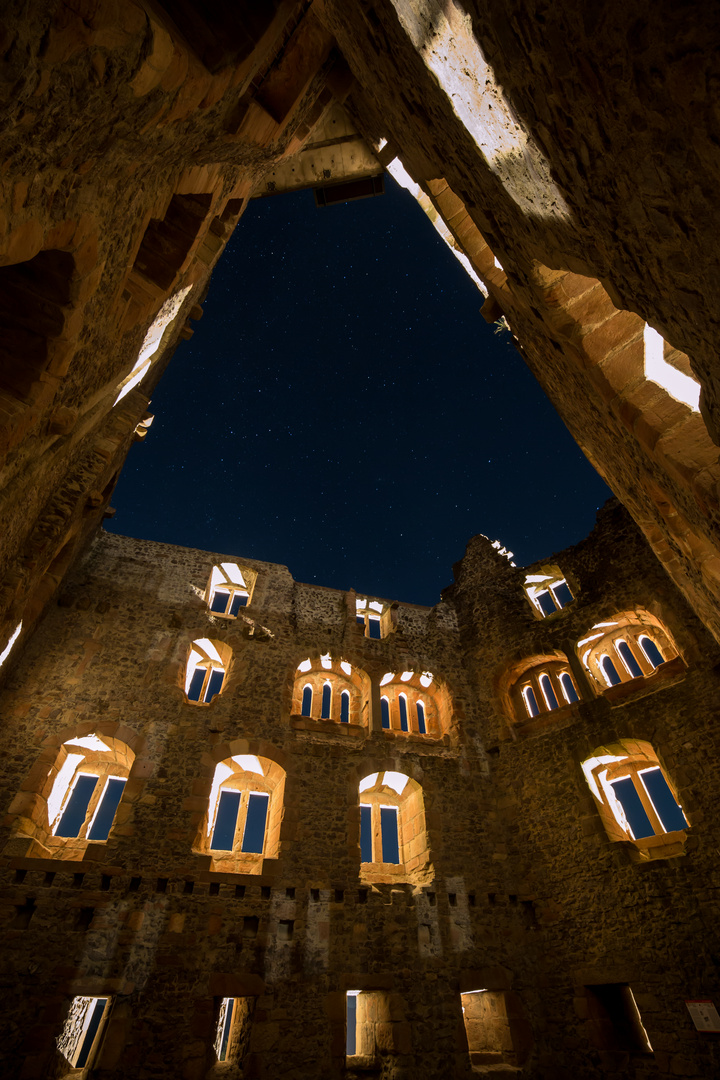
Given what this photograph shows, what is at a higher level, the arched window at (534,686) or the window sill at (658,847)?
the arched window at (534,686)

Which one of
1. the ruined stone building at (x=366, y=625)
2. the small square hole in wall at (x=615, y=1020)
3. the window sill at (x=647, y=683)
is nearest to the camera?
the ruined stone building at (x=366, y=625)

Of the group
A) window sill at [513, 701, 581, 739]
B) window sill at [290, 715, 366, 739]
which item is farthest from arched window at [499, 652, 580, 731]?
window sill at [290, 715, 366, 739]

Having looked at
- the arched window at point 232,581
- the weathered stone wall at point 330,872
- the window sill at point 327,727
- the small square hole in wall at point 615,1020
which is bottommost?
the small square hole in wall at point 615,1020

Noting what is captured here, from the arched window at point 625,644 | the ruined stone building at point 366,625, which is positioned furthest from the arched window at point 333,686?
the arched window at point 625,644

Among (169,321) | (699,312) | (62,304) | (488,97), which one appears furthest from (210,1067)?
(488,97)

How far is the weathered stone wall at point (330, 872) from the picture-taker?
6.35 meters

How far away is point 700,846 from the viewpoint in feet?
23.9

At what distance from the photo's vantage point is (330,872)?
798 cm

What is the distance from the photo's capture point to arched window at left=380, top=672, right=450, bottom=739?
37.1 feet

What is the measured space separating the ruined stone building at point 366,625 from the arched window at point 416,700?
0.09m

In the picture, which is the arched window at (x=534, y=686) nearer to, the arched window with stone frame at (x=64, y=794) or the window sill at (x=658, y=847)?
the window sill at (x=658, y=847)

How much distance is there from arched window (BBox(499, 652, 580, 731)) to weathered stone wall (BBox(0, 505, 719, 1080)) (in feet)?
1.06

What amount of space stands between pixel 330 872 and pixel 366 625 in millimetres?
5601

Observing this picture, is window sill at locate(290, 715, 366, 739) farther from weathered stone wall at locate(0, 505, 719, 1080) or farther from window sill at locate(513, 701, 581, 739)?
window sill at locate(513, 701, 581, 739)
